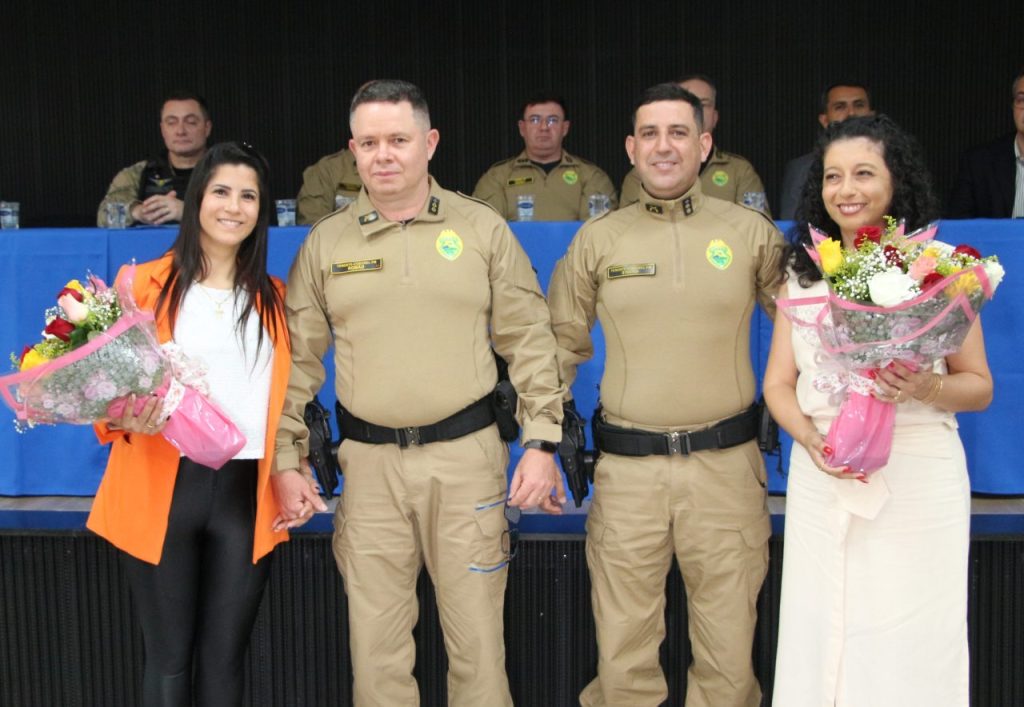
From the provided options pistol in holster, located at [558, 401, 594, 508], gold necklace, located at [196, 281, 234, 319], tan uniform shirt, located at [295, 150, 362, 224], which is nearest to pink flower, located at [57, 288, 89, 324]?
gold necklace, located at [196, 281, 234, 319]

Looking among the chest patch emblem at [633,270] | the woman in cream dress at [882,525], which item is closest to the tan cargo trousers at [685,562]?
the woman in cream dress at [882,525]

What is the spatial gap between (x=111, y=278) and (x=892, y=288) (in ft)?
7.78

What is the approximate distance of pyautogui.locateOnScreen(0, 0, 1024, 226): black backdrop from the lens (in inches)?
250

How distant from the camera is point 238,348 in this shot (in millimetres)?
2414

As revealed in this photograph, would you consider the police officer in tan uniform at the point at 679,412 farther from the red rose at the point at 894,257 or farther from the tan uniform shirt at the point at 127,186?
the tan uniform shirt at the point at 127,186

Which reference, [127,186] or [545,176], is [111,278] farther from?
[545,176]

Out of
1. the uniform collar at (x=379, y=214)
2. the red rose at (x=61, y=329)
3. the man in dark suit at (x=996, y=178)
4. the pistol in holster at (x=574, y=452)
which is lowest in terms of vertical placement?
the pistol in holster at (x=574, y=452)

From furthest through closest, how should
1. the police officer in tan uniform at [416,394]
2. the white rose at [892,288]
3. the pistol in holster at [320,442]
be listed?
the pistol in holster at [320,442] < the police officer in tan uniform at [416,394] < the white rose at [892,288]

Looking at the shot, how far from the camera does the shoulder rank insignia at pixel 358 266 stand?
8.24ft

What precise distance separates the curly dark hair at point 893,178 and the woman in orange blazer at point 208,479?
1152 mm

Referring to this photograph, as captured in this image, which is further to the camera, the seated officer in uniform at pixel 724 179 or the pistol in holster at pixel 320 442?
the seated officer in uniform at pixel 724 179

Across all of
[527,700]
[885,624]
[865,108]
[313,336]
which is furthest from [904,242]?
[865,108]

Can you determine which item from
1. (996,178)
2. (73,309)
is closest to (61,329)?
(73,309)

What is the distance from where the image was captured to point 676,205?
2602 mm
